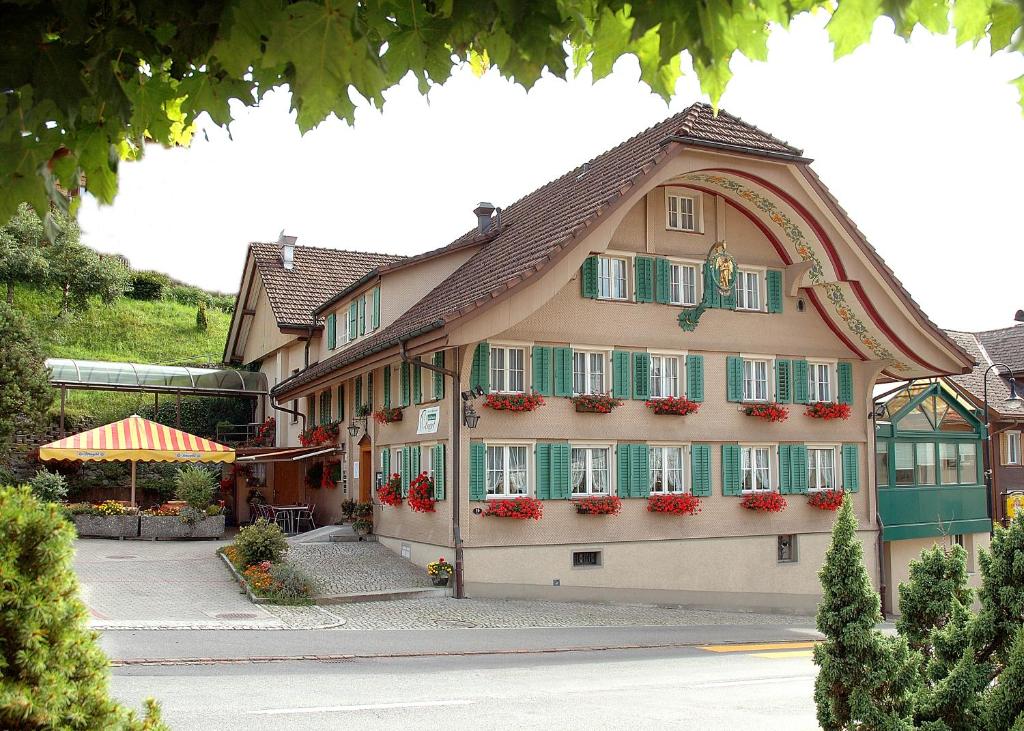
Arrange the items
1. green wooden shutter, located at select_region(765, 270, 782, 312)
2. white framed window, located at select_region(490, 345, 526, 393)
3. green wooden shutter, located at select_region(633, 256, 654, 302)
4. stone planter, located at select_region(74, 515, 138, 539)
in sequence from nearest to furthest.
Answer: white framed window, located at select_region(490, 345, 526, 393)
green wooden shutter, located at select_region(633, 256, 654, 302)
green wooden shutter, located at select_region(765, 270, 782, 312)
stone planter, located at select_region(74, 515, 138, 539)

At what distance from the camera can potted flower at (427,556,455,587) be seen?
19562mm

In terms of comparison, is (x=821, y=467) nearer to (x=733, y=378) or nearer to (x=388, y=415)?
(x=733, y=378)

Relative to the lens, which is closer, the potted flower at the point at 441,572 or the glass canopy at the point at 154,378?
the potted flower at the point at 441,572

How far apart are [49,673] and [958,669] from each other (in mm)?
5108

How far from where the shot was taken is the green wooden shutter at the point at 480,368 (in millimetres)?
19859

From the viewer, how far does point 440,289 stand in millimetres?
24625

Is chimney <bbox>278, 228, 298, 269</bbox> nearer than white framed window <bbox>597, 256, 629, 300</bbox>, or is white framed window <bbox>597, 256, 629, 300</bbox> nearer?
white framed window <bbox>597, 256, 629, 300</bbox>

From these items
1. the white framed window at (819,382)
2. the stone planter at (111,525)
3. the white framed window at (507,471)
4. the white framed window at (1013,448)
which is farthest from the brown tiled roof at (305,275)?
the white framed window at (1013,448)

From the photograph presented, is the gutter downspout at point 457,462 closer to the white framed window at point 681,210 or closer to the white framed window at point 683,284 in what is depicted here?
the white framed window at point 683,284

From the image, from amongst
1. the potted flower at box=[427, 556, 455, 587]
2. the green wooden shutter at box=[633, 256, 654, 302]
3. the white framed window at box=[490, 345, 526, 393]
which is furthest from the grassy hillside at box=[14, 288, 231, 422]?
the green wooden shutter at box=[633, 256, 654, 302]

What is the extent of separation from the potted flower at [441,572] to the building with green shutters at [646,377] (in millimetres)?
266

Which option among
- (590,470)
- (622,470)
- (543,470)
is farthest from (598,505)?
(543,470)

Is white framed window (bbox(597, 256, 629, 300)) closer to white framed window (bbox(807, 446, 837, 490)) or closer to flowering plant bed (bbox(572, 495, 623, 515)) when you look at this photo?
flowering plant bed (bbox(572, 495, 623, 515))

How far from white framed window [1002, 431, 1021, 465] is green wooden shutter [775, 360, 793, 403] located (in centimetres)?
1603
